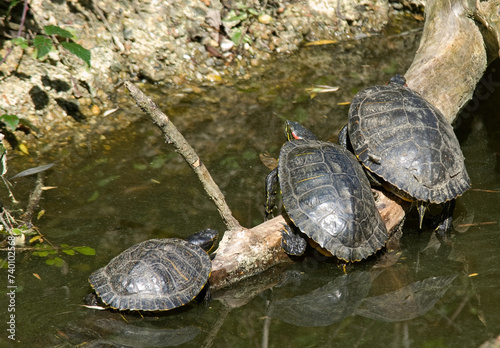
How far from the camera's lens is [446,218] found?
15.3 feet

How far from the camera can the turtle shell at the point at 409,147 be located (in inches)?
172

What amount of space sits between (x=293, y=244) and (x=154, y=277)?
119 cm

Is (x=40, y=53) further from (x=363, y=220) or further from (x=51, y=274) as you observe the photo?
(x=363, y=220)

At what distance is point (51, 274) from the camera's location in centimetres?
404

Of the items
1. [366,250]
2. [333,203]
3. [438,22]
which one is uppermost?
A: [438,22]

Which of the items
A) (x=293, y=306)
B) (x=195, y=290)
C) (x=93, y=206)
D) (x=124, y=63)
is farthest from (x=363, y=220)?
(x=124, y=63)

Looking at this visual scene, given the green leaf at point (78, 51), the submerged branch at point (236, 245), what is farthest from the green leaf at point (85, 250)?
the green leaf at point (78, 51)

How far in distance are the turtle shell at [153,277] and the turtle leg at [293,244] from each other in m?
0.70

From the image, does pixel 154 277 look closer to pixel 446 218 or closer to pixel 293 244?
pixel 293 244

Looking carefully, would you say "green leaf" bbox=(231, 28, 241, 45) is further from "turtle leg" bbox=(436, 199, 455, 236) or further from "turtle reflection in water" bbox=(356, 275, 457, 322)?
"turtle reflection in water" bbox=(356, 275, 457, 322)

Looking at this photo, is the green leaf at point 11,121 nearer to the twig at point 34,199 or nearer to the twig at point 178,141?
the twig at point 34,199

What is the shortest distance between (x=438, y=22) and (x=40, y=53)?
4.47 m

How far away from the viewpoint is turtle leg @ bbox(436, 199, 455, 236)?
15.1 feet

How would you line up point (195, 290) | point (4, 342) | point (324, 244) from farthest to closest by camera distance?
1. point (324, 244)
2. point (195, 290)
3. point (4, 342)
